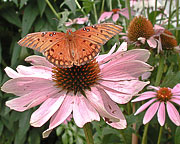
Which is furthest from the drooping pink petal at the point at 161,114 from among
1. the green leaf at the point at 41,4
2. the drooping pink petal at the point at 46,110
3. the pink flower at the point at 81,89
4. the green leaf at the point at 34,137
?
the green leaf at the point at 34,137

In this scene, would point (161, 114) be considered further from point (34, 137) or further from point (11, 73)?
point (34, 137)

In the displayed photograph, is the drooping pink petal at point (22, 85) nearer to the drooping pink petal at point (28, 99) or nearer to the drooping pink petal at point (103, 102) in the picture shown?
the drooping pink petal at point (28, 99)

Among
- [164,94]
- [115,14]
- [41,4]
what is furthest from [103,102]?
[41,4]

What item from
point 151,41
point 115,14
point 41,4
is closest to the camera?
point 151,41

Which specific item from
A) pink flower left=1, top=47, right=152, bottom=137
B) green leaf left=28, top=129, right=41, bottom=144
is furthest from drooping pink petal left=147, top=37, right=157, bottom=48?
green leaf left=28, top=129, right=41, bottom=144

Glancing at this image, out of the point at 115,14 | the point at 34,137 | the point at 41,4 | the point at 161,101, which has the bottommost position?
the point at 34,137

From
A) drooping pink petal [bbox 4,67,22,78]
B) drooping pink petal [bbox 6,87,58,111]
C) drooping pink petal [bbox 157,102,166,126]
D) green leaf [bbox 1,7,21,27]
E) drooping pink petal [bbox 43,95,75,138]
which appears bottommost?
drooping pink petal [bbox 157,102,166,126]

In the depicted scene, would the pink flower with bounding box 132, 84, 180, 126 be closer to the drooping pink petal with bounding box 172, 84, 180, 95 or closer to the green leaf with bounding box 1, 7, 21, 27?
the drooping pink petal with bounding box 172, 84, 180, 95

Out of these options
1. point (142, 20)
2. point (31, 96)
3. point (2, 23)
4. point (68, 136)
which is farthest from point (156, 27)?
point (2, 23)
